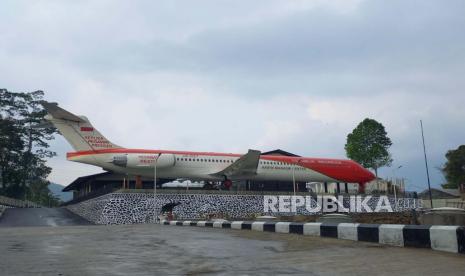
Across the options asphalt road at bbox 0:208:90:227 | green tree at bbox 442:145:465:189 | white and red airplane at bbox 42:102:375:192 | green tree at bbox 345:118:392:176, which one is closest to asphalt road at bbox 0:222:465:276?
asphalt road at bbox 0:208:90:227

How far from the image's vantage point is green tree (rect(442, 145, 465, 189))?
8106 cm

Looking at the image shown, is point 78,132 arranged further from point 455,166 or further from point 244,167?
point 455,166

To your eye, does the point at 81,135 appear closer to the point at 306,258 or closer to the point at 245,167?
the point at 245,167

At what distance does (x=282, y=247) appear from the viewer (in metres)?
9.49

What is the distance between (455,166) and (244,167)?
53.0 m

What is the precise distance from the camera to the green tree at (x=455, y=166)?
81.1 m

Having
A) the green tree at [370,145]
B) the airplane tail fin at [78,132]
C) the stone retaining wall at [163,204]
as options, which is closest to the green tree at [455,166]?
the green tree at [370,145]

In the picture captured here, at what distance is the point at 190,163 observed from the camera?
146ft

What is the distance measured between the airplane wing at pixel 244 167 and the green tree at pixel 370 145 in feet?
93.3

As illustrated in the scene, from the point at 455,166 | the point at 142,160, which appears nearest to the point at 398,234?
the point at 142,160

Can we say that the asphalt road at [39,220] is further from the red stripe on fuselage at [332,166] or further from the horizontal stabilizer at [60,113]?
the red stripe on fuselage at [332,166]

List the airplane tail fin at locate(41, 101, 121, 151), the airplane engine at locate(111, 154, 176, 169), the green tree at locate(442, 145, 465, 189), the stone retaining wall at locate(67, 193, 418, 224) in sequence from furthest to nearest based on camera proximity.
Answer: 1. the green tree at locate(442, 145, 465, 189)
2. the airplane tail fin at locate(41, 101, 121, 151)
3. the airplane engine at locate(111, 154, 176, 169)
4. the stone retaining wall at locate(67, 193, 418, 224)

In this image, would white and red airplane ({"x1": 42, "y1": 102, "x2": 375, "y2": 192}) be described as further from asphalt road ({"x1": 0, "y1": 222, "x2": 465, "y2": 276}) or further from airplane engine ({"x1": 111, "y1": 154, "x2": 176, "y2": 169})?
asphalt road ({"x1": 0, "y1": 222, "x2": 465, "y2": 276})

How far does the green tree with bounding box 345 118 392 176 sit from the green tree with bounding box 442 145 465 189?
62.5ft
